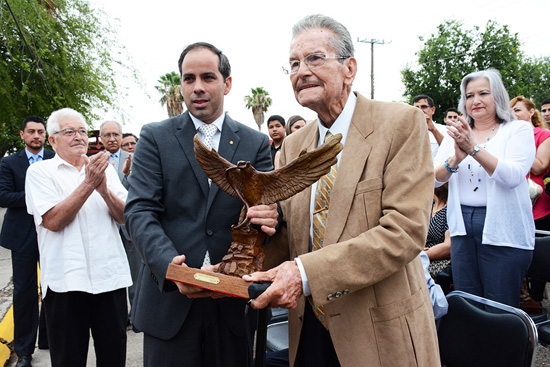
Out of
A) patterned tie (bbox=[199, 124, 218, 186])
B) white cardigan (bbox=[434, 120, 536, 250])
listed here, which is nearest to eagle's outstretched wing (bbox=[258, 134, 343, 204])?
patterned tie (bbox=[199, 124, 218, 186])

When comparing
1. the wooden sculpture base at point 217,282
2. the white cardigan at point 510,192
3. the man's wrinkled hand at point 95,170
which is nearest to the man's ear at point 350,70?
the wooden sculpture base at point 217,282

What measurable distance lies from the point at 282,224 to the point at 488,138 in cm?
215

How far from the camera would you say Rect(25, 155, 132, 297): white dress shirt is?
2879mm

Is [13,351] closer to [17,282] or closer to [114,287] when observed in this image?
[17,282]

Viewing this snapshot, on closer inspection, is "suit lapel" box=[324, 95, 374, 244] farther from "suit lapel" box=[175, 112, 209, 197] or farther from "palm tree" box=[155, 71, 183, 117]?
"palm tree" box=[155, 71, 183, 117]

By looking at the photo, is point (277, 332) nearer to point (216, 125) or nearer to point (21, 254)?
point (216, 125)

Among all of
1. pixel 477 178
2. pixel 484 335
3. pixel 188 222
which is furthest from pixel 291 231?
pixel 477 178

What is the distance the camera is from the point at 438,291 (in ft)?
7.90

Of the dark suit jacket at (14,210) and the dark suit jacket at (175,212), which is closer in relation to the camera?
the dark suit jacket at (175,212)

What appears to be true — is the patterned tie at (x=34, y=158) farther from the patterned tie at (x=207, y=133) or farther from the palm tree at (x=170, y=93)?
the palm tree at (x=170, y=93)

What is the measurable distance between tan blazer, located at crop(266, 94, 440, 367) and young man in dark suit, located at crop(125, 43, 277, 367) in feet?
1.86

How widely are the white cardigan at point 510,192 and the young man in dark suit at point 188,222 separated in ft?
6.79

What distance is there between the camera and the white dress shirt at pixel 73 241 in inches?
113

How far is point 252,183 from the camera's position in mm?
1725
